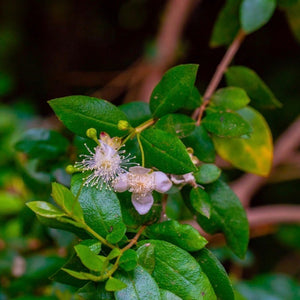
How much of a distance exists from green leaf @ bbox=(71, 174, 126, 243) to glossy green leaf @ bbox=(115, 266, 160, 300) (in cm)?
6

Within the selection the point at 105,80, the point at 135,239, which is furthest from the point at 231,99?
the point at 105,80

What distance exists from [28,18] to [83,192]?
2.02 metres

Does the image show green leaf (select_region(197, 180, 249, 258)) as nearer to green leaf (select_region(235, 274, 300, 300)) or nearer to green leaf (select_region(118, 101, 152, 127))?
green leaf (select_region(118, 101, 152, 127))

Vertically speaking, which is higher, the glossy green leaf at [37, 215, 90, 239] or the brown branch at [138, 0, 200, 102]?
the glossy green leaf at [37, 215, 90, 239]

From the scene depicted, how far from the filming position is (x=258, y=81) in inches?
33.7

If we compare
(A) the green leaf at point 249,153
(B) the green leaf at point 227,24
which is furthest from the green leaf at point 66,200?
(B) the green leaf at point 227,24

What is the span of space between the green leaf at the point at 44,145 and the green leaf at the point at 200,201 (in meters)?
0.33

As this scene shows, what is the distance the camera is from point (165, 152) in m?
Answer: 0.60

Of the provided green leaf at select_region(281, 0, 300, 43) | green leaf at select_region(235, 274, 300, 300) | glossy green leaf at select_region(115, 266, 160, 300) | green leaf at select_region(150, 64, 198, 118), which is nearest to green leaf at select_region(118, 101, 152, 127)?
green leaf at select_region(150, 64, 198, 118)

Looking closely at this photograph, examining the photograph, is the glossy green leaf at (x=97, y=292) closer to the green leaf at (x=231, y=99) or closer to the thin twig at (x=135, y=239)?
the thin twig at (x=135, y=239)

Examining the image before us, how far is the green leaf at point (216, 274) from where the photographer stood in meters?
0.61

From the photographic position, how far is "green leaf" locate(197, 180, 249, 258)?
700 mm

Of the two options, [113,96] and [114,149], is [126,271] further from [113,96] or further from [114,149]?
[113,96]

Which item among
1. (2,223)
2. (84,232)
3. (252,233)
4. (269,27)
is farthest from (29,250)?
(269,27)
